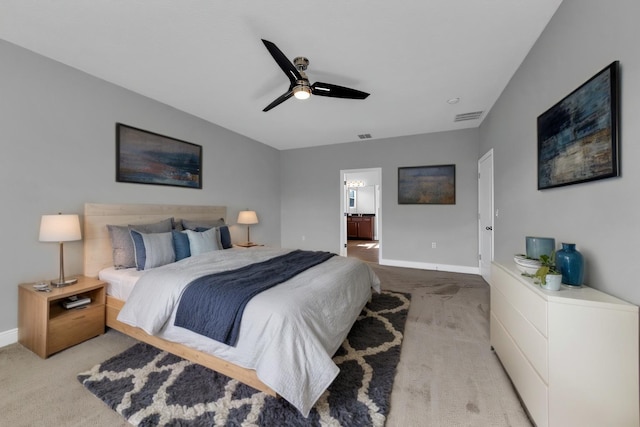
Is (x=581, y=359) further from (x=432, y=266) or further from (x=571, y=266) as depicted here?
(x=432, y=266)

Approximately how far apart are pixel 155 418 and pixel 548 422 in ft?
6.79

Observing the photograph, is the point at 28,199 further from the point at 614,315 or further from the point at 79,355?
the point at 614,315

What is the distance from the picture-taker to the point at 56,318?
2109 millimetres

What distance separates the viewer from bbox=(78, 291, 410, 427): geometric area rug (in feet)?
4.67

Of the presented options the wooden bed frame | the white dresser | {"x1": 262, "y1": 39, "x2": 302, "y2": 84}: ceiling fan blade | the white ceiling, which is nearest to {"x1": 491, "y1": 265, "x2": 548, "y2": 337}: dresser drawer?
the white dresser

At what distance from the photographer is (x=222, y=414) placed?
1.45 metres

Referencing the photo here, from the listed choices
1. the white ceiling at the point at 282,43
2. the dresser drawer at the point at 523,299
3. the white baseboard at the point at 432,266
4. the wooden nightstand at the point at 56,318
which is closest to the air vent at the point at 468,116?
the white ceiling at the point at 282,43

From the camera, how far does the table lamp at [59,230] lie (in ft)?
7.06

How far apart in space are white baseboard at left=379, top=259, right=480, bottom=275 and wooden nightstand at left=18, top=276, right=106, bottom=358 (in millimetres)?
4448

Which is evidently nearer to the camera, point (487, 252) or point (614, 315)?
point (614, 315)

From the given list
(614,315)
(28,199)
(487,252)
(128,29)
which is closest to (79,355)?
(28,199)

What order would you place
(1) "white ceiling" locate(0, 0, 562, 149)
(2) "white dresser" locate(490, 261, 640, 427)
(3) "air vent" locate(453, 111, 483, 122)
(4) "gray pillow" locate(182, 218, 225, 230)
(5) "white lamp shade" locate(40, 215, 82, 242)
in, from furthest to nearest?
(3) "air vent" locate(453, 111, 483, 122)
(4) "gray pillow" locate(182, 218, 225, 230)
(5) "white lamp shade" locate(40, 215, 82, 242)
(1) "white ceiling" locate(0, 0, 562, 149)
(2) "white dresser" locate(490, 261, 640, 427)

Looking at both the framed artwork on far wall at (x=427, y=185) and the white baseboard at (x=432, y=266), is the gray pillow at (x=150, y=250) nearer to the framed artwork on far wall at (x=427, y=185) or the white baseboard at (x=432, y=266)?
the white baseboard at (x=432, y=266)

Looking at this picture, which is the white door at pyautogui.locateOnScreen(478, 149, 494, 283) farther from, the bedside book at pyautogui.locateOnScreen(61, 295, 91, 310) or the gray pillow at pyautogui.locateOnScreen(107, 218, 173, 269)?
the bedside book at pyautogui.locateOnScreen(61, 295, 91, 310)
